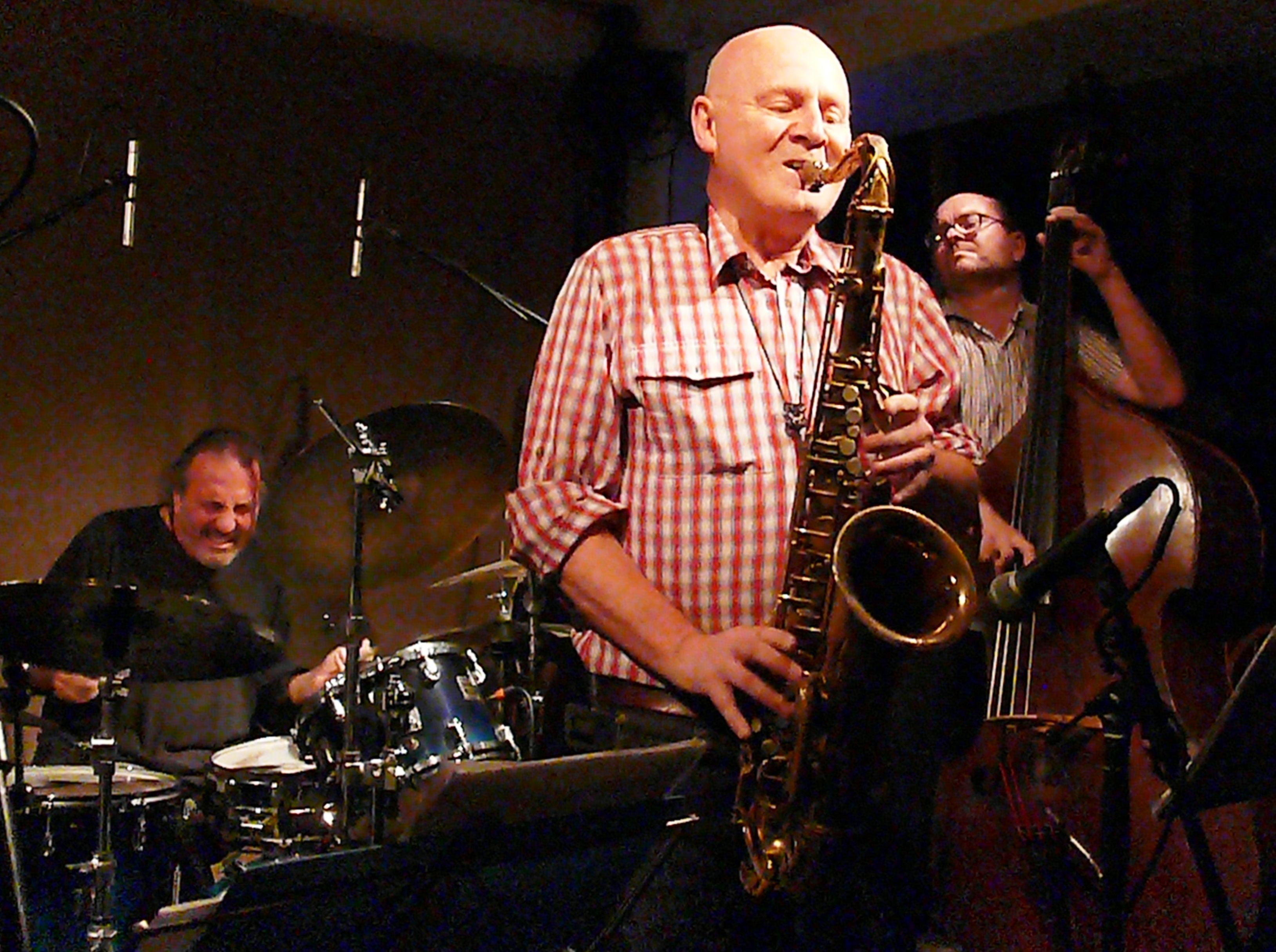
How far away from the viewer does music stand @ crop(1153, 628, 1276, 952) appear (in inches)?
55.4

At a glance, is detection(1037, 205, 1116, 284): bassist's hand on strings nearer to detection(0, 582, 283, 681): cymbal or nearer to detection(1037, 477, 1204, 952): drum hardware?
detection(1037, 477, 1204, 952): drum hardware

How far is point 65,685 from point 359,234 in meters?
1.62

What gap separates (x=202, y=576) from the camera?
3.73m

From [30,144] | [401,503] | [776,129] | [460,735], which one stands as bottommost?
[460,735]

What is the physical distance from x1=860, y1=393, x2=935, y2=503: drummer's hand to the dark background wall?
2303 millimetres

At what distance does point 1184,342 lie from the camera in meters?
2.83

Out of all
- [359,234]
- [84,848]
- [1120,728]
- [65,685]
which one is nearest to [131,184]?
[359,234]

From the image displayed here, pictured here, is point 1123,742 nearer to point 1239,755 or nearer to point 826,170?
point 1239,755

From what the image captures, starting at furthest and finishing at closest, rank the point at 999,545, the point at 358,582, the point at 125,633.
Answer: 1. the point at 358,582
2. the point at 125,633
3. the point at 999,545

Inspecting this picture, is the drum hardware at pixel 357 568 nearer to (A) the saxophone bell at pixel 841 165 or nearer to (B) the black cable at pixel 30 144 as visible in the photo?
(B) the black cable at pixel 30 144

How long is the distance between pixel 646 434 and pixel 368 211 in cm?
293

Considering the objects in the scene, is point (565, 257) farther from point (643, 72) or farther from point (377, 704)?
point (377, 704)

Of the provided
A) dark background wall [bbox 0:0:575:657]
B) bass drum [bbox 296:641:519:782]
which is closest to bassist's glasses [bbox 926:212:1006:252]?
bass drum [bbox 296:641:519:782]

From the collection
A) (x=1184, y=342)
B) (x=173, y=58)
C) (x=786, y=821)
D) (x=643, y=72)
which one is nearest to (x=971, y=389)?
(x=1184, y=342)
